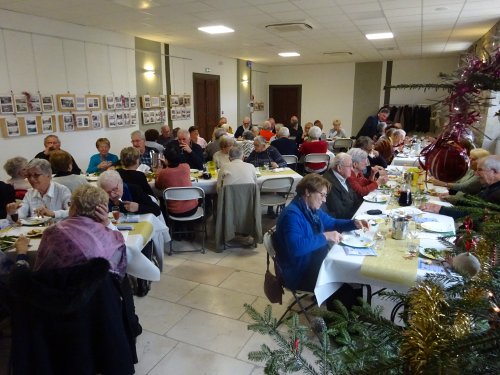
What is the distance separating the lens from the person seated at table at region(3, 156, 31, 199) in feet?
11.9

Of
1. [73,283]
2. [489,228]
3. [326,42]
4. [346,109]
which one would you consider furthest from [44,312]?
[346,109]

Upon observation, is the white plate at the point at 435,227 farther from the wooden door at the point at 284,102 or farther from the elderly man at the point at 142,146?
the wooden door at the point at 284,102

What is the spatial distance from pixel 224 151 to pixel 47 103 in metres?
2.94

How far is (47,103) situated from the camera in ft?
19.1

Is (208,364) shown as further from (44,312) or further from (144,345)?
(44,312)

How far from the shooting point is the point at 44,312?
1.79 m

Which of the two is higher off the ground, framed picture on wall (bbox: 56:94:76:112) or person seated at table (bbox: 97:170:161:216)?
framed picture on wall (bbox: 56:94:76:112)

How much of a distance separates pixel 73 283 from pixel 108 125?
5.86 m

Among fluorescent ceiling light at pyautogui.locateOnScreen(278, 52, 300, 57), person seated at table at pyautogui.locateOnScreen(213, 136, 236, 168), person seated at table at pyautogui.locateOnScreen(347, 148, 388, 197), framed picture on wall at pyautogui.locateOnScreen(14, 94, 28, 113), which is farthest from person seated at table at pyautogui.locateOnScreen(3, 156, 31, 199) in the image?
→ fluorescent ceiling light at pyautogui.locateOnScreen(278, 52, 300, 57)

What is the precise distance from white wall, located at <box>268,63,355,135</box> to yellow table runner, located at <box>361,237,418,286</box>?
11.1 metres

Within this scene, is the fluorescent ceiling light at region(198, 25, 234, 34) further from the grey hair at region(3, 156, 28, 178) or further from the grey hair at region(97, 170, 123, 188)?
the grey hair at region(97, 170, 123, 188)

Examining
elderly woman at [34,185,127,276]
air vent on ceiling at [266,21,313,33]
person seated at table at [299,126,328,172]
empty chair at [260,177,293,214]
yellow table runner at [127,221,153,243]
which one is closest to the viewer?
elderly woman at [34,185,127,276]

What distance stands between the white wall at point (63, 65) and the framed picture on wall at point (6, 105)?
0.07m

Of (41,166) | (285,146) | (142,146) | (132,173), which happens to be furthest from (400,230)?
(285,146)
